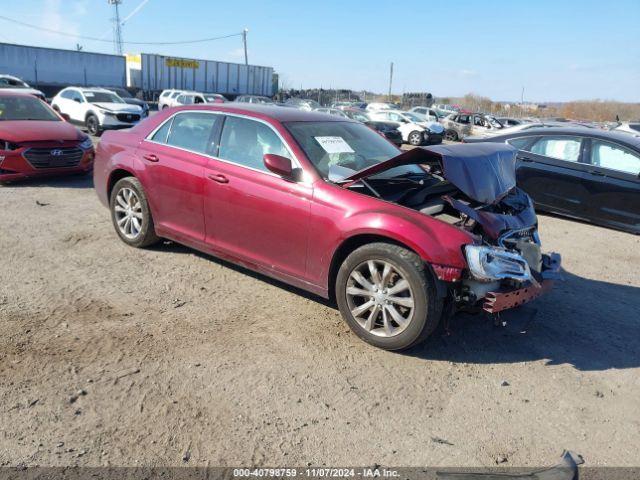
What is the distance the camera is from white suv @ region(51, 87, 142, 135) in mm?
16614

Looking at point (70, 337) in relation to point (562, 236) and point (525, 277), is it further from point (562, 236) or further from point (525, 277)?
point (562, 236)

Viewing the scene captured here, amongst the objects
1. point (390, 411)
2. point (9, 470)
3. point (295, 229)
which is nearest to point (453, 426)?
point (390, 411)

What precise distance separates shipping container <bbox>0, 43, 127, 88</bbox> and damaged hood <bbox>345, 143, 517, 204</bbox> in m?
40.5

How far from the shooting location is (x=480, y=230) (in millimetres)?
3750

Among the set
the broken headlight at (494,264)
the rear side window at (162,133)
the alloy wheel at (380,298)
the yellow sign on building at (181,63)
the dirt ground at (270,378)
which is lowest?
the dirt ground at (270,378)

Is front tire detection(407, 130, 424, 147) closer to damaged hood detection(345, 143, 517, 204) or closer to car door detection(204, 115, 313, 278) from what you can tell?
damaged hood detection(345, 143, 517, 204)

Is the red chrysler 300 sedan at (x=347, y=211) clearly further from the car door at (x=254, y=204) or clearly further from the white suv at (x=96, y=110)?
the white suv at (x=96, y=110)

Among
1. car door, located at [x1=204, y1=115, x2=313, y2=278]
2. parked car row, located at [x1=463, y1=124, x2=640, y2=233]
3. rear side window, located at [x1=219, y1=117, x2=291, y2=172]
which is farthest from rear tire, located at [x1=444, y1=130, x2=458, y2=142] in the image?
car door, located at [x1=204, y1=115, x2=313, y2=278]

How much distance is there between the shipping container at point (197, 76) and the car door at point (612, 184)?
43.6m

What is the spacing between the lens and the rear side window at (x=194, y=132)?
4.73 meters

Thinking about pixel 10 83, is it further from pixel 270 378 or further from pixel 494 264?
pixel 494 264

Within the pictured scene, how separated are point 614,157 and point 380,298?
19.6 feet

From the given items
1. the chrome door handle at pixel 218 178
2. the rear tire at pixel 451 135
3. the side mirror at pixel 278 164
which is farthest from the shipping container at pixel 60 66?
the side mirror at pixel 278 164

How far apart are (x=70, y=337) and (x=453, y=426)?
2685 mm
